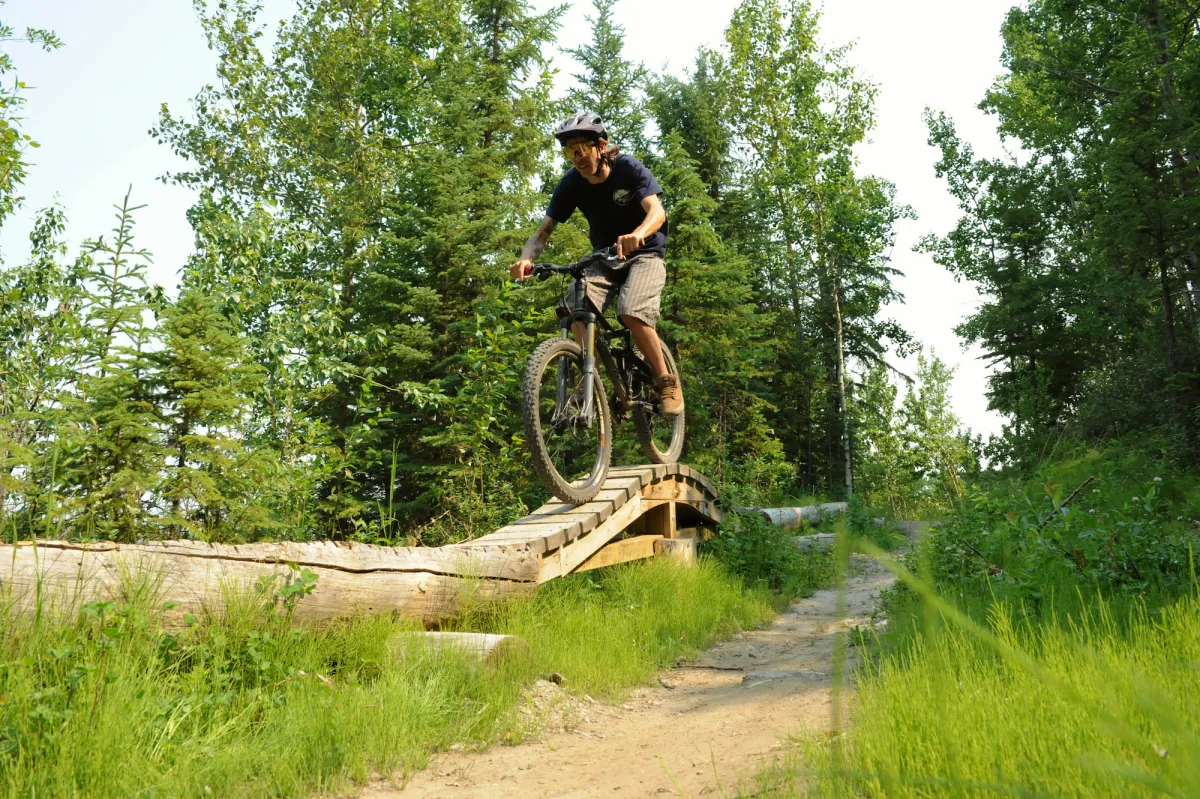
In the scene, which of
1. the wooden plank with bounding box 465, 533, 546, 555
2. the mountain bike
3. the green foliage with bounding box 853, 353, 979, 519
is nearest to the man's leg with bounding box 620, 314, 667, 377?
the mountain bike

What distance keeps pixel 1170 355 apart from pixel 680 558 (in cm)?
823

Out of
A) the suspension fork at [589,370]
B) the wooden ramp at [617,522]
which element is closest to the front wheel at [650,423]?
the wooden ramp at [617,522]

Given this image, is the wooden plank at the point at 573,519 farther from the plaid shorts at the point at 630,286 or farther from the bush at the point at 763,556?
the bush at the point at 763,556

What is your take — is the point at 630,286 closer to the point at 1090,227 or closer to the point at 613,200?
the point at 613,200

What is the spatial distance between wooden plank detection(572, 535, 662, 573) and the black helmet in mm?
2920

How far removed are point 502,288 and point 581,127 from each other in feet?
15.1

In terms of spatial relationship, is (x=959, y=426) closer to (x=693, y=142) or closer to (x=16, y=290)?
(x=693, y=142)

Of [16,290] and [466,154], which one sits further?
[466,154]

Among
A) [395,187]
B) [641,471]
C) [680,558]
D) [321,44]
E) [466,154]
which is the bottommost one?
[680,558]

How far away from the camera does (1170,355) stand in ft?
36.0

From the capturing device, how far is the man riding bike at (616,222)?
227 inches

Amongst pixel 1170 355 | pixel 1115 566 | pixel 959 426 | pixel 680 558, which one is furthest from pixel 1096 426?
pixel 959 426

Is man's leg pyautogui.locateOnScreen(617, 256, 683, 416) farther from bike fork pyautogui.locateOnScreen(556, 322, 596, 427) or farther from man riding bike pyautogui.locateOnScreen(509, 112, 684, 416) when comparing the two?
bike fork pyautogui.locateOnScreen(556, 322, 596, 427)

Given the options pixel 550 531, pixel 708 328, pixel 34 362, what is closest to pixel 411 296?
pixel 708 328
